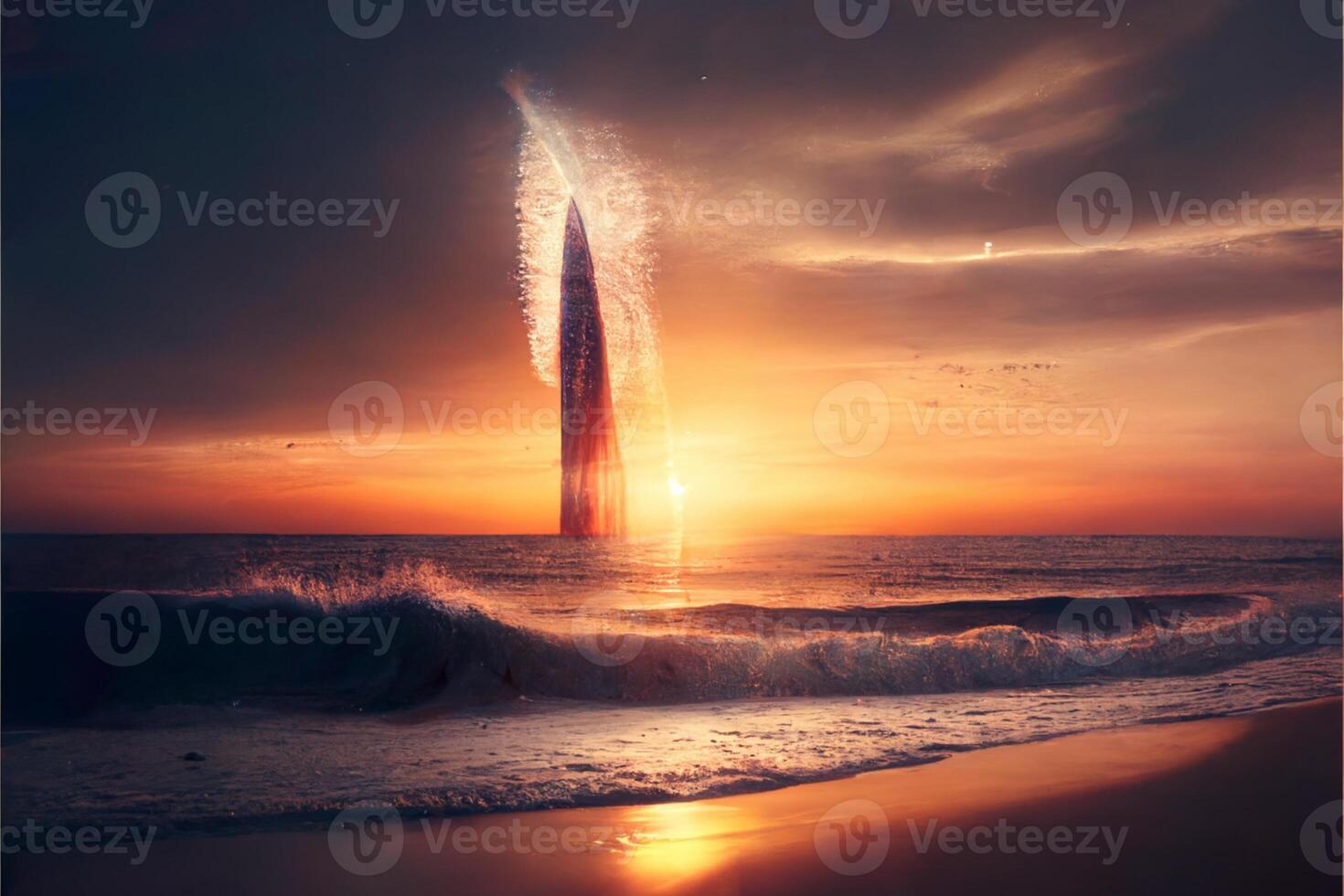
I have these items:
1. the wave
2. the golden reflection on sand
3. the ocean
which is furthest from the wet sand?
the wave

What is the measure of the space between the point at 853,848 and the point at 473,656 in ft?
27.8

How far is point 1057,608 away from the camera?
72.3 feet

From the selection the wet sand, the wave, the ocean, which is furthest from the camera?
the wave

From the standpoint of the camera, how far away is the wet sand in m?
5.33

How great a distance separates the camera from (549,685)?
12.7m

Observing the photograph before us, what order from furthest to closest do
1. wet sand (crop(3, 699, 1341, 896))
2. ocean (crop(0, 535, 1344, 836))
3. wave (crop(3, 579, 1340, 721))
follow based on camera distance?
wave (crop(3, 579, 1340, 721)) → ocean (crop(0, 535, 1344, 836)) → wet sand (crop(3, 699, 1341, 896))

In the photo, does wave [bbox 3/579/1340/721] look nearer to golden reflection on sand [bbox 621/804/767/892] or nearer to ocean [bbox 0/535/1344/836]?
ocean [bbox 0/535/1344/836]

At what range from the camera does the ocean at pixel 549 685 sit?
746 centimetres

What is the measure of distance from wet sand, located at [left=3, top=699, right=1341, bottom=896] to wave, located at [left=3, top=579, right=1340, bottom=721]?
5.18 metres

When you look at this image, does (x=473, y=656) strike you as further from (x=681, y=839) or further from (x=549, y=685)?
(x=681, y=839)

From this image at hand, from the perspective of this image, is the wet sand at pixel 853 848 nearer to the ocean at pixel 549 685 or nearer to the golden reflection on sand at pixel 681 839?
the golden reflection on sand at pixel 681 839

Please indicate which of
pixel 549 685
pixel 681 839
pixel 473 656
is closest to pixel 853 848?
pixel 681 839

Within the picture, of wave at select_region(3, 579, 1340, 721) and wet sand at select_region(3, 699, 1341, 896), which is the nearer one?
wet sand at select_region(3, 699, 1341, 896)

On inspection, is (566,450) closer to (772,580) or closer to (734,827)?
(772,580)
